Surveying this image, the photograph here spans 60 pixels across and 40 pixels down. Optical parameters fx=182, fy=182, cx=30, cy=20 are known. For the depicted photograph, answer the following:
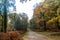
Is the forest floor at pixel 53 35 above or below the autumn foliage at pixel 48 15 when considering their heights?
below

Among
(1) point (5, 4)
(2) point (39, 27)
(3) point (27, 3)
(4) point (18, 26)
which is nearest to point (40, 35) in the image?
(2) point (39, 27)

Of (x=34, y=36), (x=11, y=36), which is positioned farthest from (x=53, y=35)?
(x=11, y=36)

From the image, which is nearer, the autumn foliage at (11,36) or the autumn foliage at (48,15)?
the autumn foliage at (11,36)

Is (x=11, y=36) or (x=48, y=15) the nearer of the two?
(x=11, y=36)

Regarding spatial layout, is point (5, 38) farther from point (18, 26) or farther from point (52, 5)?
point (52, 5)

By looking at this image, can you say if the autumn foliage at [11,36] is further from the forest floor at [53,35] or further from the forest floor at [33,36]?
the forest floor at [53,35]

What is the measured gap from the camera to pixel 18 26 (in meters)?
4.62

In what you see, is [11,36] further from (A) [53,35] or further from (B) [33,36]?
(A) [53,35]

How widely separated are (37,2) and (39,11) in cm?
24

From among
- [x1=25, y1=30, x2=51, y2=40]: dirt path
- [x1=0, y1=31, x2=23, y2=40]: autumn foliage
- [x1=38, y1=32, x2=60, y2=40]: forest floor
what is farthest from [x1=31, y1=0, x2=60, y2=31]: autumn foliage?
[x1=0, y1=31, x2=23, y2=40]: autumn foliage

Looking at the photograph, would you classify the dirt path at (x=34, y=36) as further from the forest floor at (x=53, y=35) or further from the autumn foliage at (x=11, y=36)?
the autumn foliage at (x=11, y=36)

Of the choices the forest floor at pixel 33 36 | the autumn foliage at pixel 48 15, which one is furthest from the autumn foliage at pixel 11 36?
the autumn foliage at pixel 48 15

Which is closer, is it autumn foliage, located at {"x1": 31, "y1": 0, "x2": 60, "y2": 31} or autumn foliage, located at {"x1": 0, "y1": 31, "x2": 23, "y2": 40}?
autumn foliage, located at {"x1": 0, "y1": 31, "x2": 23, "y2": 40}

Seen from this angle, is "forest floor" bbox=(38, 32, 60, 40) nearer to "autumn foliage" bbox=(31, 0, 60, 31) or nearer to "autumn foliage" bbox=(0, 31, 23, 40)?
"autumn foliage" bbox=(31, 0, 60, 31)
